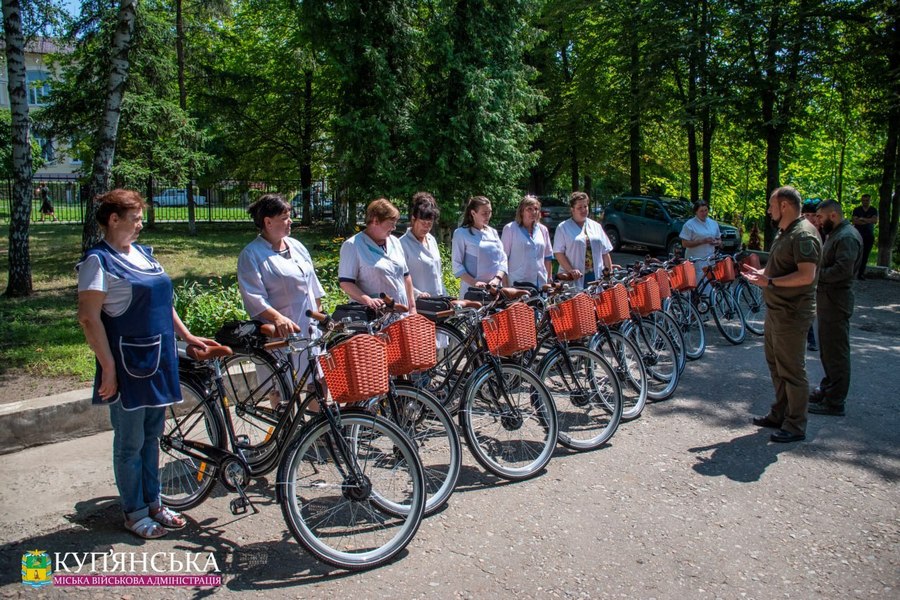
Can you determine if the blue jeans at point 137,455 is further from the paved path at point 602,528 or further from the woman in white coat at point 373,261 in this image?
the woman in white coat at point 373,261

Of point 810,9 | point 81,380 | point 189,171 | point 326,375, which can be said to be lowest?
point 81,380

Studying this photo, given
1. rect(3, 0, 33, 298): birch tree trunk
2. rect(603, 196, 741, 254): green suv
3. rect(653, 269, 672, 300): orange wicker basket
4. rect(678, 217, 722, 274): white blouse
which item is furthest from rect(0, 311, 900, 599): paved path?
rect(603, 196, 741, 254): green suv

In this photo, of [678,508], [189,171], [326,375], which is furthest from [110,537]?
[189,171]

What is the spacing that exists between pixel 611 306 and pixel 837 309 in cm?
209

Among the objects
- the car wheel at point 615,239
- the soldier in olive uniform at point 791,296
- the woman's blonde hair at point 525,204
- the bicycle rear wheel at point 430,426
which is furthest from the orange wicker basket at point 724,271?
the car wheel at point 615,239

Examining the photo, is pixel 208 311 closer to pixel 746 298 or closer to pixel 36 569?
pixel 36 569

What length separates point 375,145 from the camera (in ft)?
44.6

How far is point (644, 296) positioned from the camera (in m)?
6.51

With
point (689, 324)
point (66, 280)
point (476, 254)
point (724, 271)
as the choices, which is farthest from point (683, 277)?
point (66, 280)

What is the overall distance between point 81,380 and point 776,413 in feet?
19.5

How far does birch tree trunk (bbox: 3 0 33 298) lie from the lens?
956 centimetres

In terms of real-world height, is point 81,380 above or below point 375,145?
below

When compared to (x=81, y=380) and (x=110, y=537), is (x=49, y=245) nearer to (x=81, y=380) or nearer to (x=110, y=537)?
(x=81, y=380)

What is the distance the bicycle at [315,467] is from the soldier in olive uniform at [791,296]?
131 inches
